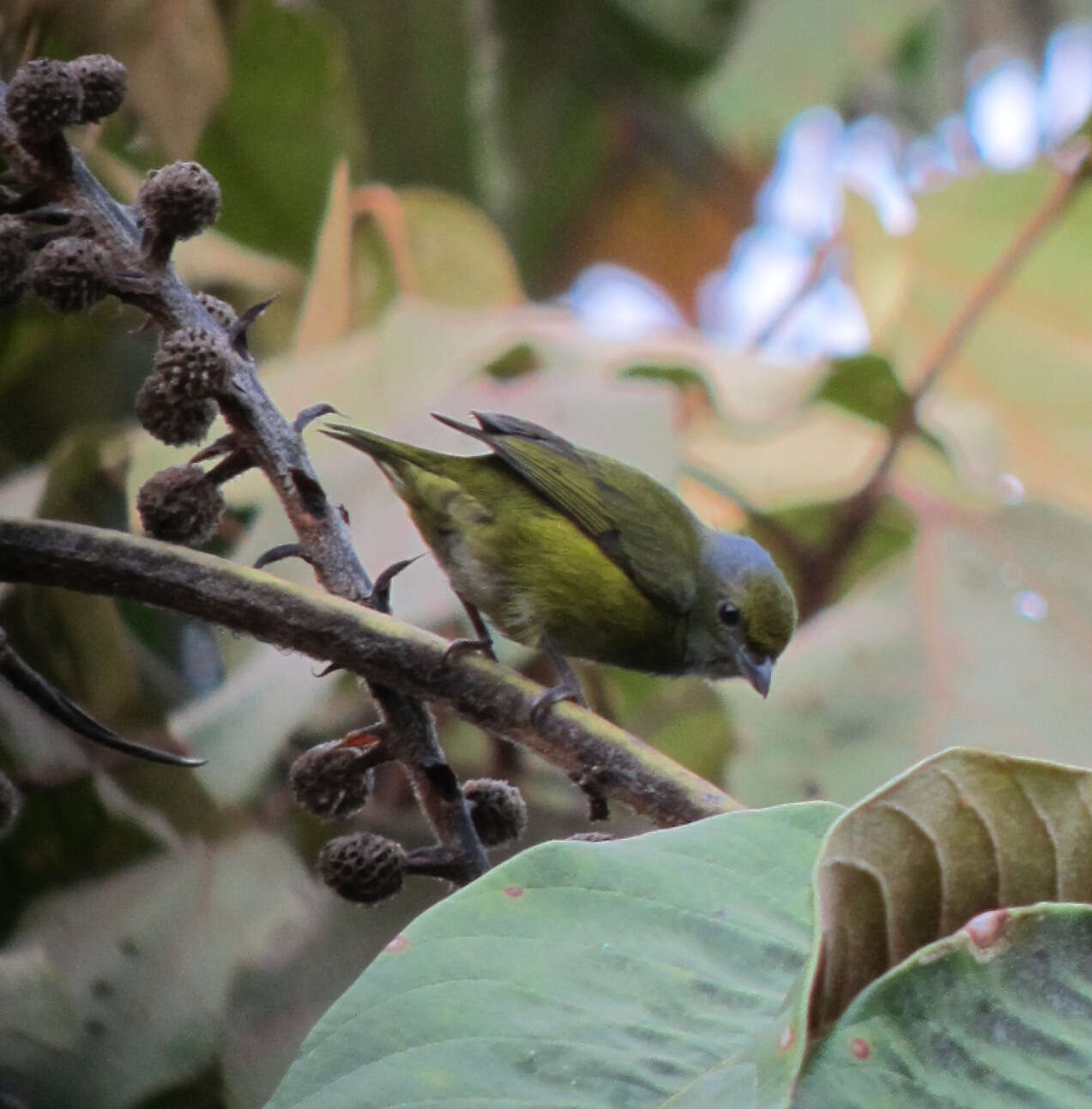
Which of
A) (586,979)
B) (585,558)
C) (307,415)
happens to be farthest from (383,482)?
(586,979)

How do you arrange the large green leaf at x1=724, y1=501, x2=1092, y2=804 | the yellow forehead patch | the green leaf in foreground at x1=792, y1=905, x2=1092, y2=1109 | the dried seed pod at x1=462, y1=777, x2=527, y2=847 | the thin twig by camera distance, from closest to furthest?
the green leaf in foreground at x1=792, y1=905, x2=1092, y2=1109, the dried seed pod at x1=462, y1=777, x2=527, y2=847, the large green leaf at x1=724, y1=501, x2=1092, y2=804, the yellow forehead patch, the thin twig

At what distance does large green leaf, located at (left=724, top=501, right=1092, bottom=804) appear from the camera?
2104mm

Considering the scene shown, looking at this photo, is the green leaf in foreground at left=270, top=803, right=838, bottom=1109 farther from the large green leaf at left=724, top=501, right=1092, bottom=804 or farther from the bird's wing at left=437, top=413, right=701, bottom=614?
the bird's wing at left=437, top=413, right=701, bottom=614

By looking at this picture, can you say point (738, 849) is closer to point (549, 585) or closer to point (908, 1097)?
point (908, 1097)

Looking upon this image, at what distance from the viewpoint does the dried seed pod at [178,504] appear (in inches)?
41.8

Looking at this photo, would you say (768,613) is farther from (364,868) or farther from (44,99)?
(44,99)

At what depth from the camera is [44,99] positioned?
1065 mm

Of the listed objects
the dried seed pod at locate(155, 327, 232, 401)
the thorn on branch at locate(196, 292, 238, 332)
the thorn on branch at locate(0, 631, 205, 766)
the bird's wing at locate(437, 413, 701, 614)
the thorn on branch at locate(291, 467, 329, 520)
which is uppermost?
the thorn on branch at locate(196, 292, 238, 332)

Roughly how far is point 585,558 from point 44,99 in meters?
1.35

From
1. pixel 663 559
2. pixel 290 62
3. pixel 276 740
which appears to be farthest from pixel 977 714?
pixel 290 62

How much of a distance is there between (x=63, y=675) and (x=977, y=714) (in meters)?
1.35

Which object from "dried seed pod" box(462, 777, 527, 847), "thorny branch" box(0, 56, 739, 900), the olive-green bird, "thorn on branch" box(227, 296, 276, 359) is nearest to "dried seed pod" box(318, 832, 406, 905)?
"thorny branch" box(0, 56, 739, 900)

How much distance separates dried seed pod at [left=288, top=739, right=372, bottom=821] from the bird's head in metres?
1.40

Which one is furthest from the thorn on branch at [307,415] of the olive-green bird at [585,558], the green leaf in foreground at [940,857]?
the olive-green bird at [585,558]
